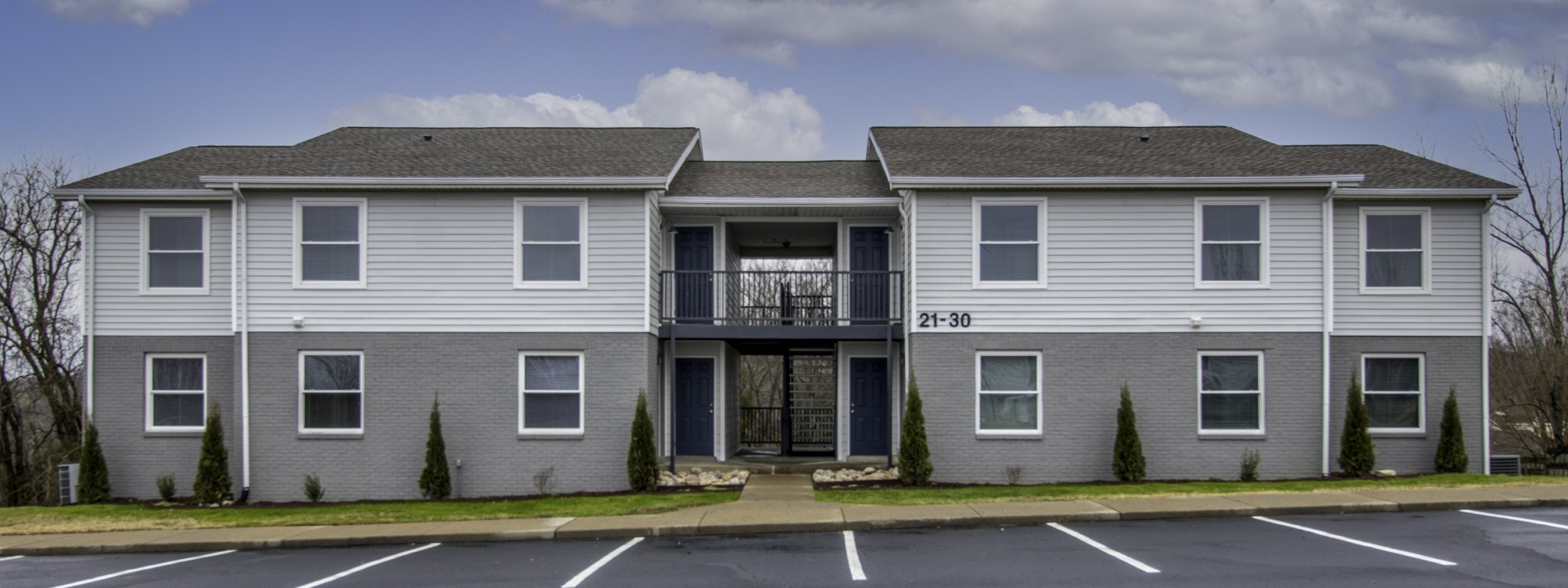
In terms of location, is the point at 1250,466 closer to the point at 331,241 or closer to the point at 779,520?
the point at 779,520

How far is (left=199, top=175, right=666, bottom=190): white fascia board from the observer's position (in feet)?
58.4

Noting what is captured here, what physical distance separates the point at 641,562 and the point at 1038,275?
350 inches

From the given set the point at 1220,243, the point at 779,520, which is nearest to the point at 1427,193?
the point at 1220,243

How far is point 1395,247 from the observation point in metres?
18.6

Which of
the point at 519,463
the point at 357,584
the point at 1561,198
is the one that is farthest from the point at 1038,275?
the point at 1561,198

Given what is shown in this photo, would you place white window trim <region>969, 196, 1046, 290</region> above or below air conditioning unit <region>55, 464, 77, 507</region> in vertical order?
above

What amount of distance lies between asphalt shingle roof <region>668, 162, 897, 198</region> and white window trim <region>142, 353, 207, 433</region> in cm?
793

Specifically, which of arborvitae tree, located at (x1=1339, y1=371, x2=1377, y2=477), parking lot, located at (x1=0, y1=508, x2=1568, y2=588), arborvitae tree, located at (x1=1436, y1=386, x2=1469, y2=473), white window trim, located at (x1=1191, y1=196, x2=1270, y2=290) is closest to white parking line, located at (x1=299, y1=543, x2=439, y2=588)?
parking lot, located at (x1=0, y1=508, x2=1568, y2=588)

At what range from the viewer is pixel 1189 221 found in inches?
714

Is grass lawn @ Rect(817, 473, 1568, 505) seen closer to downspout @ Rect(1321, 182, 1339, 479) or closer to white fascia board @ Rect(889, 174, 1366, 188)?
downspout @ Rect(1321, 182, 1339, 479)

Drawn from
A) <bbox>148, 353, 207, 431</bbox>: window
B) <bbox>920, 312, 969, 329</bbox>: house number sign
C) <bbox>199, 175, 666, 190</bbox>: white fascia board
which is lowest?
<bbox>148, 353, 207, 431</bbox>: window

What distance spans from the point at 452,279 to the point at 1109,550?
10.9 meters

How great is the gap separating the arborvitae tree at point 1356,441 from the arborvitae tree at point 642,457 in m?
10.3

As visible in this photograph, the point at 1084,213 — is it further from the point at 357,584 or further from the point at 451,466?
the point at 357,584
